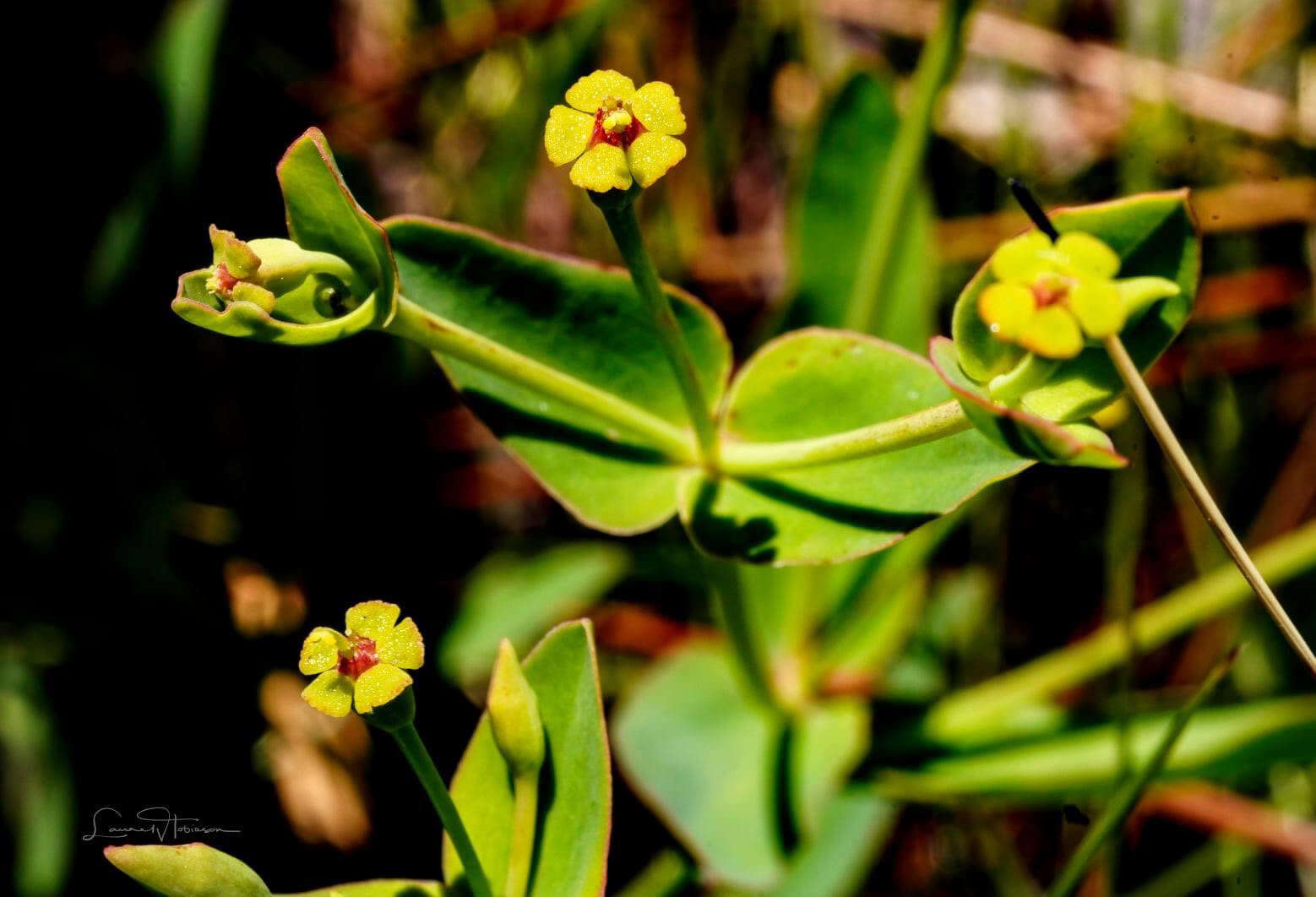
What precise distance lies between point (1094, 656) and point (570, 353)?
99cm

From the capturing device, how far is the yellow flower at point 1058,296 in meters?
0.82

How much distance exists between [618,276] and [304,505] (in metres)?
0.97

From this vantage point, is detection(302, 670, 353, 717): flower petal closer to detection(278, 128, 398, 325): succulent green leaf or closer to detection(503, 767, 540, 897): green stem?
detection(503, 767, 540, 897): green stem

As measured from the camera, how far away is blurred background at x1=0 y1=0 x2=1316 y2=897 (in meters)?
1.85

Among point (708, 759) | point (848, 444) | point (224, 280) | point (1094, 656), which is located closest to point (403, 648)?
point (224, 280)

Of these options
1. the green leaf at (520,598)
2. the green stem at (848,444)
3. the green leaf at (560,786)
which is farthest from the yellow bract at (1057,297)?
the green leaf at (520,598)

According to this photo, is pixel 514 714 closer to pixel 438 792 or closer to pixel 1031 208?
pixel 438 792

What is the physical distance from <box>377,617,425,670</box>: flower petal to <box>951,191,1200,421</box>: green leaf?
0.49 metres

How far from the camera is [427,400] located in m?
2.22

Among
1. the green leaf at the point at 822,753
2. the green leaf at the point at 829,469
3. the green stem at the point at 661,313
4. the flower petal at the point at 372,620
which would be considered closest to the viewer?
the flower petal at the point at 372,620

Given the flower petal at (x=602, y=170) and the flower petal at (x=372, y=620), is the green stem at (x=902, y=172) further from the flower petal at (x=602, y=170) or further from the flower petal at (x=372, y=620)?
the flower petal at (x=372, y=620)

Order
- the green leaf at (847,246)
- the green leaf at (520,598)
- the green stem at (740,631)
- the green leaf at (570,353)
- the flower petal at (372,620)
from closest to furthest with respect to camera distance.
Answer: the flower petal at (372,620) → the green leaf at (570,353) → the green stem at (740,631) → the green leaf at (847,246) → the green leaf at (520,598)

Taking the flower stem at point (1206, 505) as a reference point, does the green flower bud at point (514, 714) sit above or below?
below

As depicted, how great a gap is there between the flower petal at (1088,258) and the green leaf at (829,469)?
227 mm
